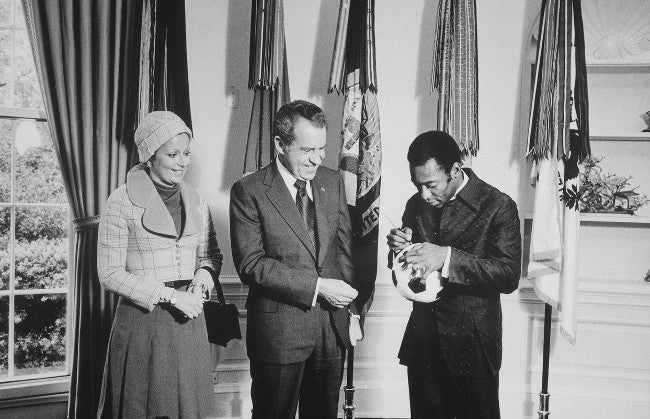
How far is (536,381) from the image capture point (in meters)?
2.89

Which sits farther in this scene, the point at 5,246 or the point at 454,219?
the point at 5,246

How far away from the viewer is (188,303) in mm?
1811

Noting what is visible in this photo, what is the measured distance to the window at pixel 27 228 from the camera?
2.69 metres

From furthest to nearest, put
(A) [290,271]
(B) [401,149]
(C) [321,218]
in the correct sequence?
(B) [401,149], (C) [321,218], (A) [290,271]

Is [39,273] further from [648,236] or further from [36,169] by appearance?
[648,236]

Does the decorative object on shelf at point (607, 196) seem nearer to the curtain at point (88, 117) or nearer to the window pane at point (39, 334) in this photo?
the curtain at point (88, 117)

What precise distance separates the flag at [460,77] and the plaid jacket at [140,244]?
1.26 meters

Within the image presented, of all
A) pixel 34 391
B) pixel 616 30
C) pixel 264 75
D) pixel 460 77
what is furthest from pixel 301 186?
pixel 616 30

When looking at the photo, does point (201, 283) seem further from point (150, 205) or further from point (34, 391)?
point (34, 391)

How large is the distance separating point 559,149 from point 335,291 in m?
1.28

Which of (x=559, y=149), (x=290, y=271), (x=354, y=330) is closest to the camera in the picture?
(x=290, y=271)

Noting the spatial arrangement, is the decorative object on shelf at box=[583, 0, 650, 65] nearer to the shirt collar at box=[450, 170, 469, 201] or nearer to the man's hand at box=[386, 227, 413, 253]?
the shirt collar at box=[450, 170, 469, 201]

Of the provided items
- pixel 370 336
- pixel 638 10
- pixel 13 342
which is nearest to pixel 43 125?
pixel 13 342

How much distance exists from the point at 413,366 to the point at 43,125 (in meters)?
2.18
